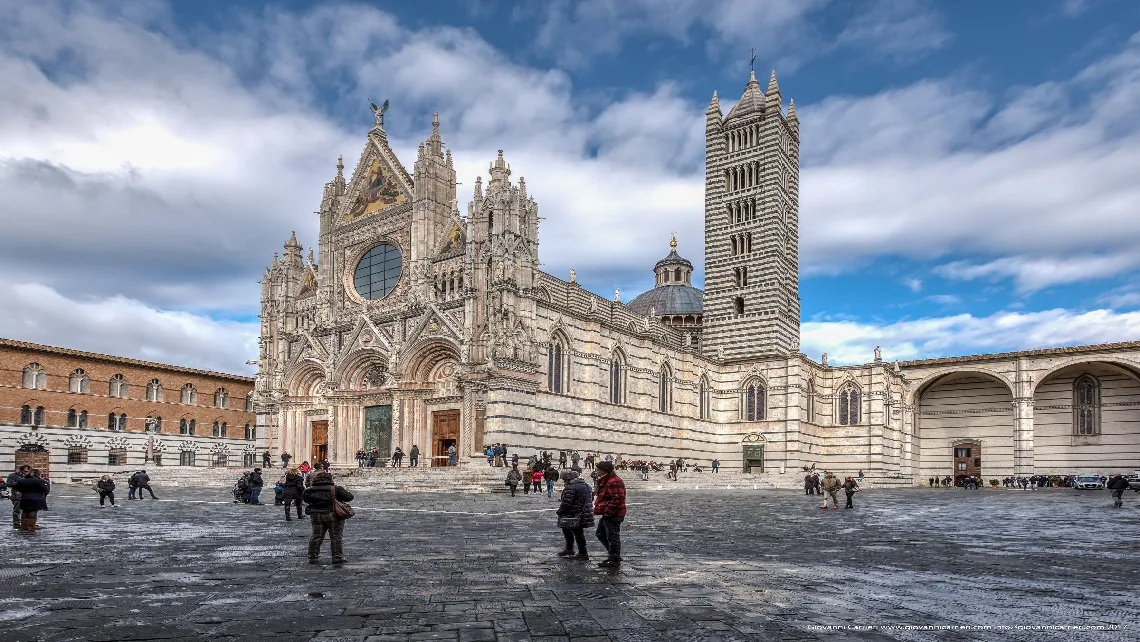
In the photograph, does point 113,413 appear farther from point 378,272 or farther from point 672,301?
point 672,301

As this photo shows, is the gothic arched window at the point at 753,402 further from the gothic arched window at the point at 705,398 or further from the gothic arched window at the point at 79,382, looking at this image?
the gothic arched window at the point at 79,382

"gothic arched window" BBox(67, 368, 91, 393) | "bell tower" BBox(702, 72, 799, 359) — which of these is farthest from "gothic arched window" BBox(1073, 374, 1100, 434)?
"gothic arched window" BBox(67, 368, 91, 393)

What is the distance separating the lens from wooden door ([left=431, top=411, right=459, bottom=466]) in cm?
4384

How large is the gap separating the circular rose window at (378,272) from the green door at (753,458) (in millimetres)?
24253

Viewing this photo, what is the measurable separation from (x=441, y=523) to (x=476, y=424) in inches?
872

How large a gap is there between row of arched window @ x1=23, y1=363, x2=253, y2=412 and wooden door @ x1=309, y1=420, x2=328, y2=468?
11.0 meters

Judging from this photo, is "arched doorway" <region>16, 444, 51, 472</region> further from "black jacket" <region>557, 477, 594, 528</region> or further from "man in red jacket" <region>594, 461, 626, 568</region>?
"man in red jacket" <region>594, 461, 626, 568</region>

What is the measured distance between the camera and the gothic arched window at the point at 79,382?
163ft

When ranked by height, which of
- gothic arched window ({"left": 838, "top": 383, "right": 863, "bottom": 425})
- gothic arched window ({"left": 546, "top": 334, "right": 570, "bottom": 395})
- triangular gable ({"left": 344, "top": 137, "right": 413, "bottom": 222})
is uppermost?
triangular gable ({"left": 344, "top": 137, "right": 413, "bottom": 222})

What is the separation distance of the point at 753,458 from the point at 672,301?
1811cm

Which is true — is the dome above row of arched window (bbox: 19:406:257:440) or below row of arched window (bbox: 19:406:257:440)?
above

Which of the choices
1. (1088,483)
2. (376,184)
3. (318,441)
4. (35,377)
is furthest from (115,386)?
(1088,483)

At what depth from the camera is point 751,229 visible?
57438 mm

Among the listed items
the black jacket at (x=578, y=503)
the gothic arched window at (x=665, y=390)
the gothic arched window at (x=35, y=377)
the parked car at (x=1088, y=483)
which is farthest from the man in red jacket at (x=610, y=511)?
the parked car at (x=1088, y=483)
